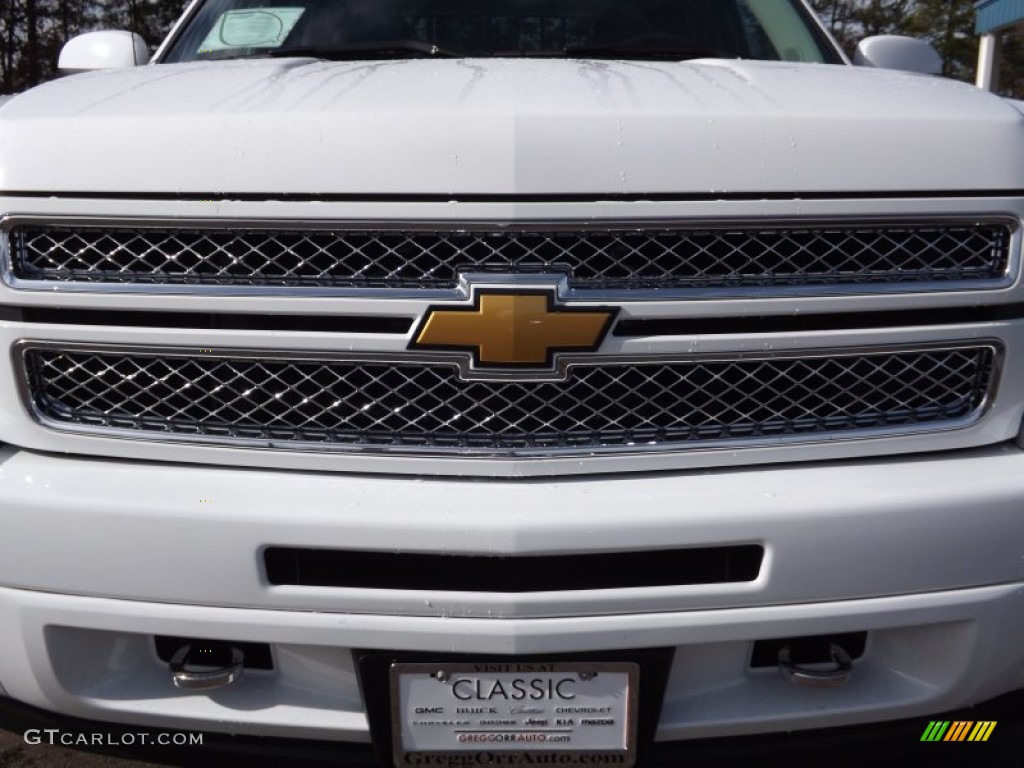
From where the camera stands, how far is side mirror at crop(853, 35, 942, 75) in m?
3.17

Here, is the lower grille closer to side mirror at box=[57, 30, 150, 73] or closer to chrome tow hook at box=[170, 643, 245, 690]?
chrome tow hook at box=[170, 643, 245, 690]

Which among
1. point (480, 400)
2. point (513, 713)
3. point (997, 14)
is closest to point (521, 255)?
point (480, 400)

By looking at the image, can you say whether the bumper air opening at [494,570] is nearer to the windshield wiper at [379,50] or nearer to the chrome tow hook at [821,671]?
the chrome tow hook at [821,671]

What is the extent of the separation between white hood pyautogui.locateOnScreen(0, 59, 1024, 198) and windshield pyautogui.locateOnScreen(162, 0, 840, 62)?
2.66 ft

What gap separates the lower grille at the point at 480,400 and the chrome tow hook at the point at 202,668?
0.40 metres

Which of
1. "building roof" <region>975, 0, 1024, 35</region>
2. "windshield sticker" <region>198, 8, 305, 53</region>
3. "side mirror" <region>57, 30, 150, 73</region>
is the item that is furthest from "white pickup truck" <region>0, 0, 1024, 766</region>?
"building roof" <region>975, 0, 1024, 35</region>

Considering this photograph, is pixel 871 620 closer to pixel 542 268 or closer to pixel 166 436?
pixel 542 268

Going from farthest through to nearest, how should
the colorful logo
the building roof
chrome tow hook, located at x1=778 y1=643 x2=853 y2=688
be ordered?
the building roof, the colorful logo, chrome tow hook, located at x1=778 y1=643 x2=853 y2=688

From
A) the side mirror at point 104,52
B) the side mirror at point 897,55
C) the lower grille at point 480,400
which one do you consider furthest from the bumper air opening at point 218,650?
the side mirror at point 897,55

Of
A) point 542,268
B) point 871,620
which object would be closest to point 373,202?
point 542,268

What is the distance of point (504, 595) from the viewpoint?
70.9 inches

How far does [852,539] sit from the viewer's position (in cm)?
183

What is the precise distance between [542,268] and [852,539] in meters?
0.73

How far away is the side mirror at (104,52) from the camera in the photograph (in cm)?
310
